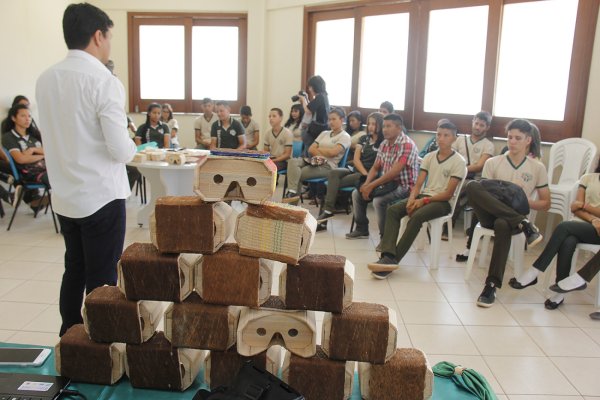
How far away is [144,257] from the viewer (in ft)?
5.99

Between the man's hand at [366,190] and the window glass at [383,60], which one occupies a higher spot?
the window glass at [383,60]

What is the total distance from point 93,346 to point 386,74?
5.68m

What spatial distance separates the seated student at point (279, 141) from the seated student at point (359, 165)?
36.3 inches

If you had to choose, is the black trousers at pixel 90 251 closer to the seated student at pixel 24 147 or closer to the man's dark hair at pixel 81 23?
the man's dark hair at pixel 81 23

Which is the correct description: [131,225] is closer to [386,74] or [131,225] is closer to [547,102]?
[386,74]

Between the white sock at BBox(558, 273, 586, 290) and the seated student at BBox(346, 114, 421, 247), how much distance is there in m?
1.58

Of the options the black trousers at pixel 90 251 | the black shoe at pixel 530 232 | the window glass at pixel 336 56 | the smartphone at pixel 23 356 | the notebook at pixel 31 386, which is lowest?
the smartphone at pixel 23 356

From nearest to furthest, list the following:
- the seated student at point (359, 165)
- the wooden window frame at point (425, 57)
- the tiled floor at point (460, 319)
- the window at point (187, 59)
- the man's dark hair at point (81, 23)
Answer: the man's dark hair at point (81, 23) < the tiled floor at point (460, 319) < the wooden window frame at point (425, 57) < the seated student at point (359, 165) < the window at point (187, 59)

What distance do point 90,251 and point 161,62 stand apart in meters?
6.77

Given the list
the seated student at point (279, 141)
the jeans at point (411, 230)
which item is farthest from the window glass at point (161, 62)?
the jeans at point (411, 230)

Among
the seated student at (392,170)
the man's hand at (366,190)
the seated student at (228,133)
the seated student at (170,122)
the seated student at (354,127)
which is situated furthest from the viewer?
the seated student at (170,122)

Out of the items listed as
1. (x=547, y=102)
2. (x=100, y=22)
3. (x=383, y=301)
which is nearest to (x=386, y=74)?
(x=547, y=102)

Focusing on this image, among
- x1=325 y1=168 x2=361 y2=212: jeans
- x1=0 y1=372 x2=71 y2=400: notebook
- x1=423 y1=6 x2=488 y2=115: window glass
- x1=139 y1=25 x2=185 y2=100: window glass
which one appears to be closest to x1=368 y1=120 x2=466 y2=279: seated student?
x1=325 y1=168 x2=361 y2=212: jeans

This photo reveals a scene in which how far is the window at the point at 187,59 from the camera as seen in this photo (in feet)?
26.7
